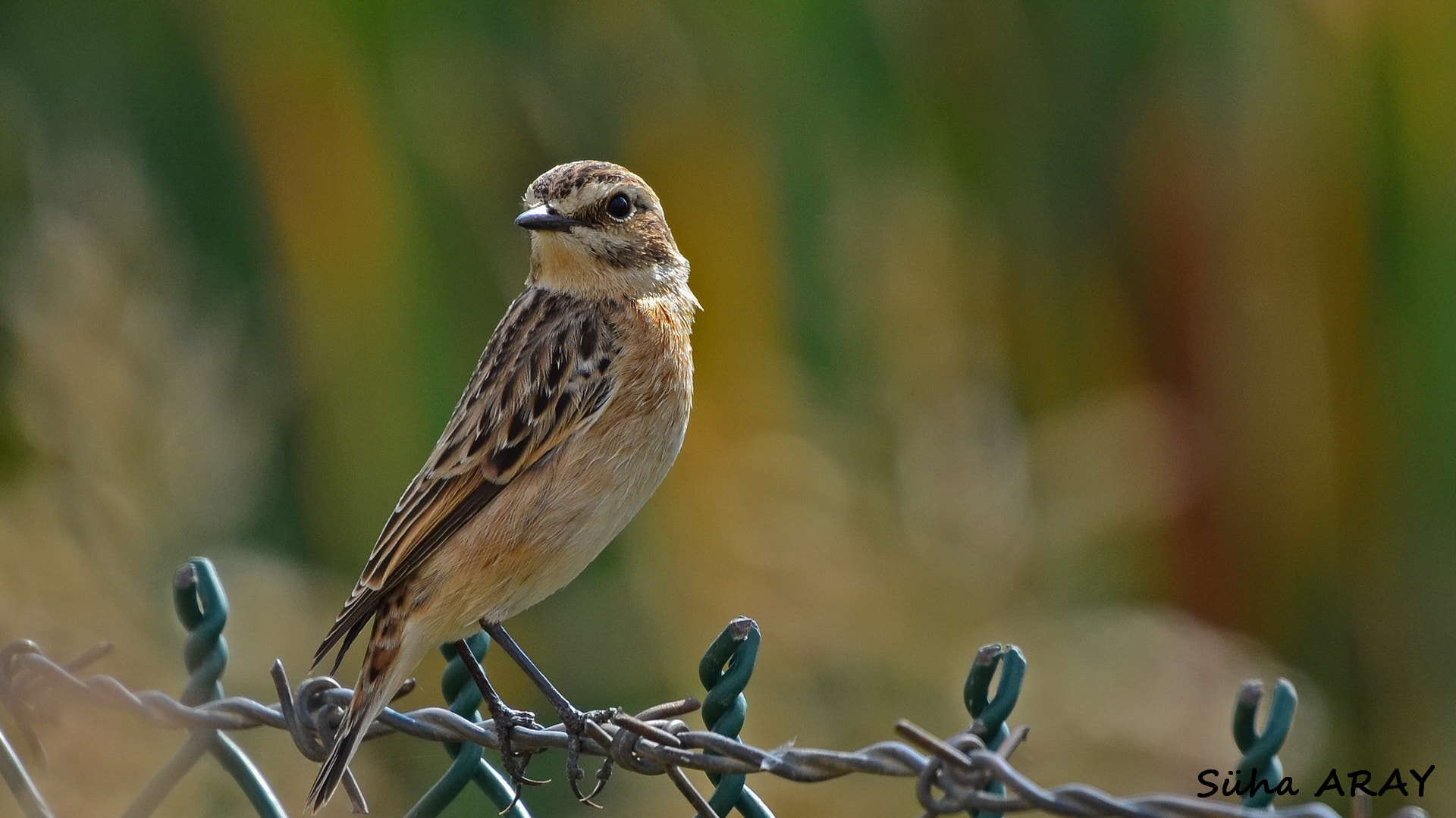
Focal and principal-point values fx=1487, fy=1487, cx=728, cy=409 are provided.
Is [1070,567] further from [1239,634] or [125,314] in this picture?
[125,314]

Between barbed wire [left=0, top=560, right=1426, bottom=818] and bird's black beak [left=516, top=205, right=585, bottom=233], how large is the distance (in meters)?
1.34

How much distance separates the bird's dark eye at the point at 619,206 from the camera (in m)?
4.78

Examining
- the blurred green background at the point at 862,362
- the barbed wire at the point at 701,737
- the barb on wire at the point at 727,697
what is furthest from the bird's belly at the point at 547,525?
the blurred green background at the point at 862,362

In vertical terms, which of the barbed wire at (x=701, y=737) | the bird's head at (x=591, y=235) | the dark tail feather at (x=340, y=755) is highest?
the bird's head at (x=591, y=235)

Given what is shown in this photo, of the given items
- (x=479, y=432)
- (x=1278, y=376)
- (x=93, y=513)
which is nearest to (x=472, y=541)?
(x=479, y=432)

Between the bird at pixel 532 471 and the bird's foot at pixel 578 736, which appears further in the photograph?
the bird at pixel 532 471

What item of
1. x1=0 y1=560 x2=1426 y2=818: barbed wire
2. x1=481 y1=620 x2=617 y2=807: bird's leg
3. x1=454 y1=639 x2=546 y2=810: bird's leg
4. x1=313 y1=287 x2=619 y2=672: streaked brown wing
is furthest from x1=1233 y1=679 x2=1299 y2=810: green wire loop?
x1=313 y1=287 x2=619 y2=672: streaked brown wing

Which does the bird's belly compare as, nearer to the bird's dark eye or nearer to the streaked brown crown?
the streaked brown crown

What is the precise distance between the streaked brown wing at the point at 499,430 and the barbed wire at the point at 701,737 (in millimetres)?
405

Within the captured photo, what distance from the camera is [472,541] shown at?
4098 mm

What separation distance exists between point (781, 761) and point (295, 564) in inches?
204

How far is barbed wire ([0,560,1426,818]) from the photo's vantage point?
2.14 metres

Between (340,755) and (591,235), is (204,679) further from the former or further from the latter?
(591,235)

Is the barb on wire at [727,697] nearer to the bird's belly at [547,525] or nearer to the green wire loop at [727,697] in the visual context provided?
the green wire loop at [727,697]
